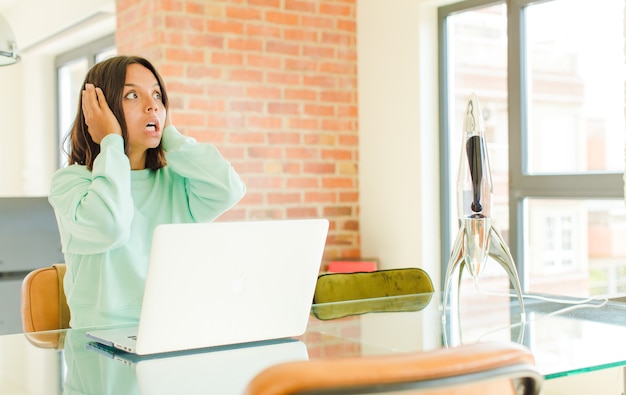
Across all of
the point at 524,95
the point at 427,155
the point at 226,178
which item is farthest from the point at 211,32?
the point at 226,178

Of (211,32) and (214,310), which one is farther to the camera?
(211,32)

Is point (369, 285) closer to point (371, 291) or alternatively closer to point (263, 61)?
point (371, 291)

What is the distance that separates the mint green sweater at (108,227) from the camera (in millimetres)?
2021

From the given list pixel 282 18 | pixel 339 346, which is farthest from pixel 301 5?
pixel 339 346

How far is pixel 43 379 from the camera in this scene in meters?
1.43

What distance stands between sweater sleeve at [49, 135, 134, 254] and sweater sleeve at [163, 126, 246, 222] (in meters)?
0.21

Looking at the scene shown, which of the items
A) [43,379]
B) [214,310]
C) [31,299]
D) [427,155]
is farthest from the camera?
[427,155]

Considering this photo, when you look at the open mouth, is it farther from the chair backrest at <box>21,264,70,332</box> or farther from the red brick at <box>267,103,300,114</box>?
the red brick at <box>267,103,300,114</box>

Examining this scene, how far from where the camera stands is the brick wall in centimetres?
384

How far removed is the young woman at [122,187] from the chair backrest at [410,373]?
1243 mm

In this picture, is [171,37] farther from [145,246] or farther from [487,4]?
[145,246]

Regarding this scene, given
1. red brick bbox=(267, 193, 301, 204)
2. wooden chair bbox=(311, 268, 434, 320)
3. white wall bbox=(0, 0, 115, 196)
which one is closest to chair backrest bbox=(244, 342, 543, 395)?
wooden chair bbox=(311, 268, 434, 320)

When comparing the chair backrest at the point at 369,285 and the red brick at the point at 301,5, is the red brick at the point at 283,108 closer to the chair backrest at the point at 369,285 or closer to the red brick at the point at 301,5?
the red brick at the point at 301,5

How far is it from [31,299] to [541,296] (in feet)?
4.84
